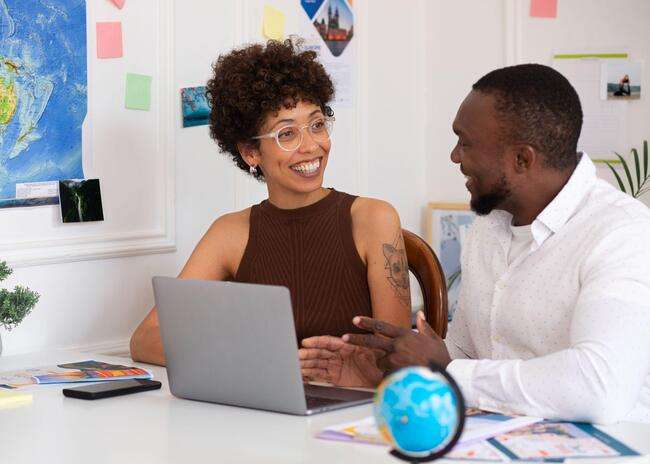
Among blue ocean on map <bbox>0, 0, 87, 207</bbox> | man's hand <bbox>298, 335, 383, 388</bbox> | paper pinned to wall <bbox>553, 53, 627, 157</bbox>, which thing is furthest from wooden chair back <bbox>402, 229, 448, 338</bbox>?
paper pinned to wall <bbox>553, 53, 627, 157</bbox>

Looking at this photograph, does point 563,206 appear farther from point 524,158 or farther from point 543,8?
point 543,8

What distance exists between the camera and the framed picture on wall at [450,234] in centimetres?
369

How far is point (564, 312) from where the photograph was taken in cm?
184

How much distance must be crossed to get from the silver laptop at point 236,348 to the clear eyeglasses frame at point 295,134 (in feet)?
2.24

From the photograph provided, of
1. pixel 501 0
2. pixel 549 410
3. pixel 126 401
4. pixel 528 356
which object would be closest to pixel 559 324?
pixel 528 356

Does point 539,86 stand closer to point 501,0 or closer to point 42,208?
point 42,208

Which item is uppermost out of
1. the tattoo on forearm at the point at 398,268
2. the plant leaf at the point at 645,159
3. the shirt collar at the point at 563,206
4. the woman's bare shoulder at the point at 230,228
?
the plant leaf at the point at 645,159

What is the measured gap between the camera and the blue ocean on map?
8.18 feet

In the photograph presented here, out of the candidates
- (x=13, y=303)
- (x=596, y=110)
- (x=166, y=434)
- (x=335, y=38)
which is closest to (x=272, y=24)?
(x=335, y=38)

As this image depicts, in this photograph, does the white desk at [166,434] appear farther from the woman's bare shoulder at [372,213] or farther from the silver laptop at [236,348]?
the woman's bare shoulder at [372,213]

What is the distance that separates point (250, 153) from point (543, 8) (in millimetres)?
1536

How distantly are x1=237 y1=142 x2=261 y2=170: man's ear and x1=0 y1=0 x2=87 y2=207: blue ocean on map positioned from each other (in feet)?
1.50

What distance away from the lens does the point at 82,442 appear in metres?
1.60

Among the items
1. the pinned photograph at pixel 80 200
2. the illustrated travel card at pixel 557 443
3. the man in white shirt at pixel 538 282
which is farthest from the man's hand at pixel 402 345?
the pinned photograph at pixel 80 200
